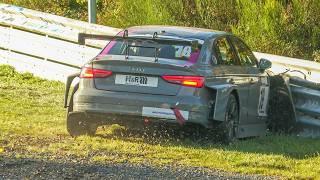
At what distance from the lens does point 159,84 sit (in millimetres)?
9602

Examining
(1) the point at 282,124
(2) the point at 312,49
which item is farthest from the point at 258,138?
(2) the point at 312,49

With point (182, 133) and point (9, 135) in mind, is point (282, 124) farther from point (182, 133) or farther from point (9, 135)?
point (9, 135)

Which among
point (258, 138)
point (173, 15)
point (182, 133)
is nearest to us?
point (182, 133)

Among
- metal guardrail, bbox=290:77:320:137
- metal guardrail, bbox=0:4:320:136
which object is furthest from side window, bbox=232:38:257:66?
metal guardrail, bbox=0:4:320:136

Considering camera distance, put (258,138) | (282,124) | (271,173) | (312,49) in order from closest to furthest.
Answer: (271,173), (258,138), (282,124), (312,49)

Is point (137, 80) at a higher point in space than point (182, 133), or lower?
higher

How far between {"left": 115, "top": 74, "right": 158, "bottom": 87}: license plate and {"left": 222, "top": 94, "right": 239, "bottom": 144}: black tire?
1.03 meters

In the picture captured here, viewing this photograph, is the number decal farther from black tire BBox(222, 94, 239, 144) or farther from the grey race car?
black tire BBox(222, 94, 239, 144)

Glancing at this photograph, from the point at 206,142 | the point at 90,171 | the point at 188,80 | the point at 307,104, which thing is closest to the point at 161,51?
the point at 188,80

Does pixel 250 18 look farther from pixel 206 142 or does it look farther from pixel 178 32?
pixel 206 142

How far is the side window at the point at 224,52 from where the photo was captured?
34.2 ft

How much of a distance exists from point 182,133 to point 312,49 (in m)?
5.93

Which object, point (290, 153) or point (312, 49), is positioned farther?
point (312, 49)

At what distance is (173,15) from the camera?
17.4m
